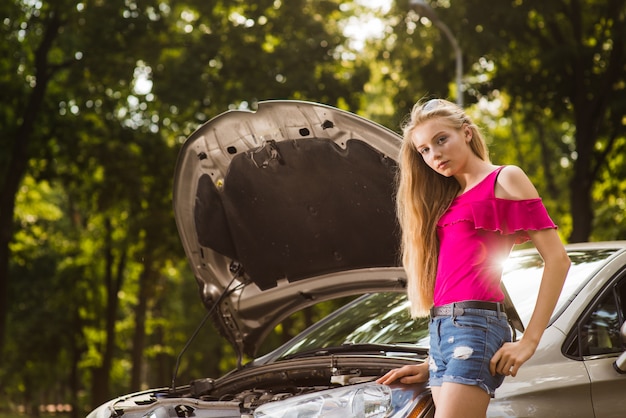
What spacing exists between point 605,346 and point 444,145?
1415 millimetres

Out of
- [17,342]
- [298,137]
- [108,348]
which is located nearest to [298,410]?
[298,137]

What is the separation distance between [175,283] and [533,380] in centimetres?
2456

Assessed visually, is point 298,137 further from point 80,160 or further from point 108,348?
point 108,348

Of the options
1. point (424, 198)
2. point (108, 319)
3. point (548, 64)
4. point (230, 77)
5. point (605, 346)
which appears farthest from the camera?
point (108, 319)

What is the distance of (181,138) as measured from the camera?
49.7 ft

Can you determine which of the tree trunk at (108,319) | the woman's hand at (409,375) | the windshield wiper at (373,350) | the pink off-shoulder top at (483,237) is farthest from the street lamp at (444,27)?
the pink off-shoulder top at (483,237)

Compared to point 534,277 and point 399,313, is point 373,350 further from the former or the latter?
point 534,277

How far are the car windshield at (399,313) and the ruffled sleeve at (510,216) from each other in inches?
36.5

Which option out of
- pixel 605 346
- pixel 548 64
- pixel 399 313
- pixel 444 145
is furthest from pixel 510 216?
pixel 548 64

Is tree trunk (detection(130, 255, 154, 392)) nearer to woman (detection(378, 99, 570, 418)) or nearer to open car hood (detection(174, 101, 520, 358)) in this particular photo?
open car hood (detection(174, 101, 520, 358))

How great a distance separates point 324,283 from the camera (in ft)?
14.2

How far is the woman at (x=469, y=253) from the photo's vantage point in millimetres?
2641

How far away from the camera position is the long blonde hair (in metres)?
2.92

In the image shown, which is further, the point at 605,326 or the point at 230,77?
the point at 230,77
